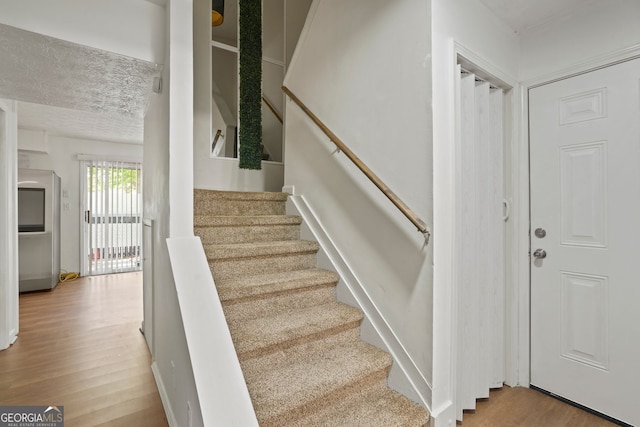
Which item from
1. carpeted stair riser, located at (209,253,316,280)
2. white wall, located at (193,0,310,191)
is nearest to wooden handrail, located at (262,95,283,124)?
white wall, located at (193,0,310,191)

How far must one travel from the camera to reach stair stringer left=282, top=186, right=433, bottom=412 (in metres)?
1.69

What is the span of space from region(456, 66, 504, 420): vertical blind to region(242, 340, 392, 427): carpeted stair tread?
555mm

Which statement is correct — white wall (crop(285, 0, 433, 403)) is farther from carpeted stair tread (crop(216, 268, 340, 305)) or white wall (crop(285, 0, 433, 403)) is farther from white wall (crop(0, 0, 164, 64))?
white wall (crop(0, 0, 164, 64))

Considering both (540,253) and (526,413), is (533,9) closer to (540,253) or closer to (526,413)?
(540,253)

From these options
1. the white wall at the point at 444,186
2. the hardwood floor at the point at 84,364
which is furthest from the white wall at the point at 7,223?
the white wall at the point at 444,186

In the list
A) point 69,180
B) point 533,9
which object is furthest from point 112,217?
point 533,9

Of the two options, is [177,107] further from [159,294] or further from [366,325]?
[366,325]

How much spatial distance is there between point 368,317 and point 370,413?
0.53 meters

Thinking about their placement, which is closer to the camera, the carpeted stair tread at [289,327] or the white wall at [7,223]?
A: the carpeted stair tread at [289,327]

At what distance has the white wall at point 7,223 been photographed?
9.50 feet

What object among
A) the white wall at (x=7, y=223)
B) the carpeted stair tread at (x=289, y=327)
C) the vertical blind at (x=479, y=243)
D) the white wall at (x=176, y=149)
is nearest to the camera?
the carpeted stair tread at (x=289, y=327)

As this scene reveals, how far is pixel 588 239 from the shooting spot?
1.95 metres

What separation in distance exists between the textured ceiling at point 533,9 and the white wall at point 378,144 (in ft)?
2.27

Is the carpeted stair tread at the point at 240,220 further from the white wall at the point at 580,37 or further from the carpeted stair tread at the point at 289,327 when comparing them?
the white wall at the point at 580,37
